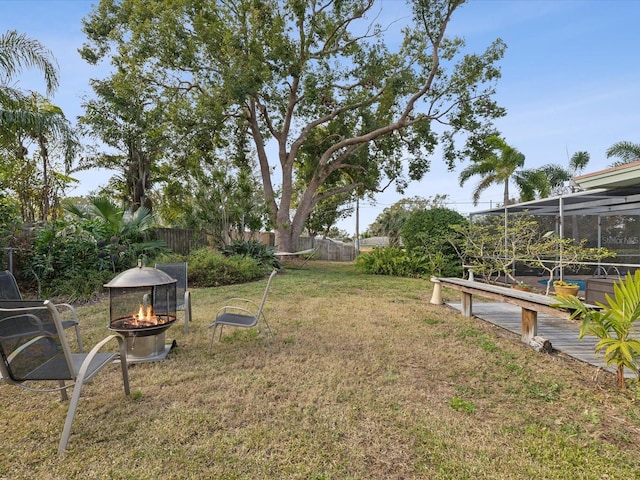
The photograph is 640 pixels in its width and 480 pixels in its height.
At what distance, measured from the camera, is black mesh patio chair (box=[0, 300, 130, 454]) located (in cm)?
207

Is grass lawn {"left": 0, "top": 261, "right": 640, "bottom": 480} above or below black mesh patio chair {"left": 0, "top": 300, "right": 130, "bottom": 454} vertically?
below

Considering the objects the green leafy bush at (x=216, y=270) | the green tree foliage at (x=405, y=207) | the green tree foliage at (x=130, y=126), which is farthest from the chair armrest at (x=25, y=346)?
the green tree foliage at (x=405, y=207)

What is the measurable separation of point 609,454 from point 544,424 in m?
0.38

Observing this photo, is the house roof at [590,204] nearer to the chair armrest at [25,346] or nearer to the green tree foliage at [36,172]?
the chair armrest at [25,346]

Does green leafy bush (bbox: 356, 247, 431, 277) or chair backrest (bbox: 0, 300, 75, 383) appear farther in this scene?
green leafy bush (bbox: 356, 247, 431, 277)

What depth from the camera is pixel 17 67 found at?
26.9 feet

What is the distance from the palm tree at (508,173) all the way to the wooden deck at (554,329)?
36.1ft

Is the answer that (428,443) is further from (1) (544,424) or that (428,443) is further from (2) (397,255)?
(2) (397,255)

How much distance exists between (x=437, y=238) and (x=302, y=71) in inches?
330

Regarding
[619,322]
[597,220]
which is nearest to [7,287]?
[619,322]

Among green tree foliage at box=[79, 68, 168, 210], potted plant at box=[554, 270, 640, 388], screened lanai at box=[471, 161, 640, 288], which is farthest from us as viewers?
green tree foliage at box=[79, 68, 168, 210]

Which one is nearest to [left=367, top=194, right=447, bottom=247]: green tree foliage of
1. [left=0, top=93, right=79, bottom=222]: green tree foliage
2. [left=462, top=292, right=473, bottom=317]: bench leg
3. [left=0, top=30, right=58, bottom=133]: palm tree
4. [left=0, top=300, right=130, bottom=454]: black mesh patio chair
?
[left=0, top=93, right=79, bottom=222]: green tree foliage

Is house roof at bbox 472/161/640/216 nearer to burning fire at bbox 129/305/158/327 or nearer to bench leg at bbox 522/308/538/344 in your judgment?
bench leg at bbox 522/308/538/344

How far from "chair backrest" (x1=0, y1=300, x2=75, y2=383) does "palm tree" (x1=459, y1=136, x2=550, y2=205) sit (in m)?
16.3
